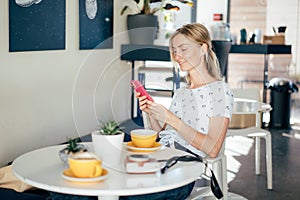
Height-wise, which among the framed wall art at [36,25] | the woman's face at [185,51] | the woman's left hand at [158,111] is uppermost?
the framed wall art at [36,25]

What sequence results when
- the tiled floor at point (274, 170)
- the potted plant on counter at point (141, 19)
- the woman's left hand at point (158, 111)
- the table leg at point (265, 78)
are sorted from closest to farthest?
the woman's left hand at point (158, 111) → the tiled floor at point (274, 170) → the potted plant on counter at point (141, 19) → the table leg at point (265, 78)

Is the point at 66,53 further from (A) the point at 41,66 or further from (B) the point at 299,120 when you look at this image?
(B) the point at 299,120

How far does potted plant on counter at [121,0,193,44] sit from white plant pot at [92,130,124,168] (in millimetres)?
2720

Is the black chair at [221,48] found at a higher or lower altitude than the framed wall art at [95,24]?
lower

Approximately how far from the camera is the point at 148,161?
1.86 metres

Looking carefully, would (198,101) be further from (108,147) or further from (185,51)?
(108,147)

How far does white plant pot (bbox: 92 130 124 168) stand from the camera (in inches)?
69.0

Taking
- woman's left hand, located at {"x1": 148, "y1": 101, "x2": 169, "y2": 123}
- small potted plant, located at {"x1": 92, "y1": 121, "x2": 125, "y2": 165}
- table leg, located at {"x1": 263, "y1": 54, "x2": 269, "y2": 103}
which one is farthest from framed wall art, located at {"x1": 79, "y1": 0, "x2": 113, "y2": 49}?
table leg, located at {"x1": 263, "y1": 54, "x2": 269, "y2": 103}

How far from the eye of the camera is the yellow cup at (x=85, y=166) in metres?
1.61

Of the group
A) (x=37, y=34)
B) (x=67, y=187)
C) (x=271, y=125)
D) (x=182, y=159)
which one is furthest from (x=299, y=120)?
(x=67, y=187)

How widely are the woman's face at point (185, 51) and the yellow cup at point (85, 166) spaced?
0.90 metres

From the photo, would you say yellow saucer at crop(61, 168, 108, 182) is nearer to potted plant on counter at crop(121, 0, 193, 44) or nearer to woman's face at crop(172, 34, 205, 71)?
woman's face at crop(172, 34, 205, 71)

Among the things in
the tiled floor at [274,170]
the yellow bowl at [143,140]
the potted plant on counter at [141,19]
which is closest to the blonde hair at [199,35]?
the yellow bowl at [143,140]

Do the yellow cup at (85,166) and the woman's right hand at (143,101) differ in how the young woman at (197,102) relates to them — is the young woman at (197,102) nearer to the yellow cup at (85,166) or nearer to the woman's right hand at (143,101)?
the woman's right hand at (143,101)
